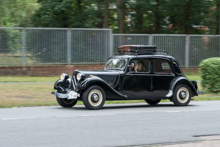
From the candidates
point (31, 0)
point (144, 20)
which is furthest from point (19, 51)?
point (31, 0)

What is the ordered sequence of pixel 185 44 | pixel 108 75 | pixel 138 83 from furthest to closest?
pixel 185 44
pixel 138 83
pixel 108 75

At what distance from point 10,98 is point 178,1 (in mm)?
15445

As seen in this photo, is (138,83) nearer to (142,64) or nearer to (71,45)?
(142,64)

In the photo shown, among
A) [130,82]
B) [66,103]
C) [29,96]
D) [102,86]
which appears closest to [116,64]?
[130,82]

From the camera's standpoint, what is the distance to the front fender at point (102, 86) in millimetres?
10164

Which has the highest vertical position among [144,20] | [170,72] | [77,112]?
[144,20]

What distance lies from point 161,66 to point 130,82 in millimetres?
1275

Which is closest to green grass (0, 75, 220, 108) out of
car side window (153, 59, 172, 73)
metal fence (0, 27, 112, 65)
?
car side window (153, 59, 172, 73)

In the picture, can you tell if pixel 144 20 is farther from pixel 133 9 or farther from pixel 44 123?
pixel 44 123

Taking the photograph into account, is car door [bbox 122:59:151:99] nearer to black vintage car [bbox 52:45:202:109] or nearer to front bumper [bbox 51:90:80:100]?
black vintage car [bbox 52:45:202:109]

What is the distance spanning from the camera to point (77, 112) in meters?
9.91

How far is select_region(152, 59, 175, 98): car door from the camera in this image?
11562 mm

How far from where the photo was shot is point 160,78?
11.7 meters

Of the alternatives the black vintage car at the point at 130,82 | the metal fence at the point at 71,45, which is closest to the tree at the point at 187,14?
the metal fence at the point at 71,45
